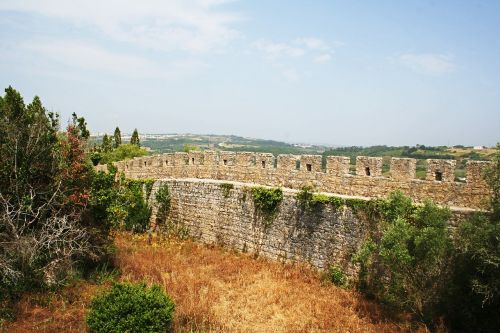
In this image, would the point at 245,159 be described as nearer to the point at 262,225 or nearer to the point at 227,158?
the point at 227,158

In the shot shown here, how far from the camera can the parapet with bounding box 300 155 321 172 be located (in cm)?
1266

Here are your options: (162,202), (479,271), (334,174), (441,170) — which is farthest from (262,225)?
(479,271)

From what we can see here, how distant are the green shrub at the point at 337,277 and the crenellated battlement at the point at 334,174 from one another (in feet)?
7.06

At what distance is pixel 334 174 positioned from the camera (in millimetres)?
12078

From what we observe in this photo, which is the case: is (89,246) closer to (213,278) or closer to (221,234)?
(213,278)

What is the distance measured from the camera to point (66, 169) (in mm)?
10906

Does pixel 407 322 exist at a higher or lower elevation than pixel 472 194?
lower

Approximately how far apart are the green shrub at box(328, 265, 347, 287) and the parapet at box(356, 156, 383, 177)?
272 cm

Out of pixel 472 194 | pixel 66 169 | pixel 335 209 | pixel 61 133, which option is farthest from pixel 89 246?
pixel 472 194

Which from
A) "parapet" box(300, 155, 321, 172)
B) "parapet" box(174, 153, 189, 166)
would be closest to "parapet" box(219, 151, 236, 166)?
"parapet" box(174, 153, 189, 166)

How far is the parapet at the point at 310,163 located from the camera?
12664 mm

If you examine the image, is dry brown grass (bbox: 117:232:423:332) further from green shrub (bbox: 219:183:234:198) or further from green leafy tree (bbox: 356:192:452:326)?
green shrub (bbox: 219:183:234:198)

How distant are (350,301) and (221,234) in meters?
5.78

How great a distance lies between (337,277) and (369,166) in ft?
10.4
